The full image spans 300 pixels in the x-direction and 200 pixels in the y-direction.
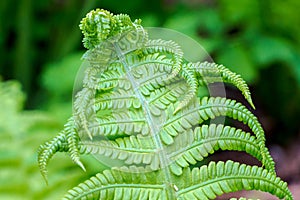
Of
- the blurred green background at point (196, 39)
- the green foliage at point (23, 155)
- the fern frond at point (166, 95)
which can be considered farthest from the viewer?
the blurred green background at point (196, 39)

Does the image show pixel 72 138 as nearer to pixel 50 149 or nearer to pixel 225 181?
pixel 50 149

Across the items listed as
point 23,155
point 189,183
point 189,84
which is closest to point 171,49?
point 189,84

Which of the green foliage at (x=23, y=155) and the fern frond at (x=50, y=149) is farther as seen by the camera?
the green foliage at (x=23, y=155)

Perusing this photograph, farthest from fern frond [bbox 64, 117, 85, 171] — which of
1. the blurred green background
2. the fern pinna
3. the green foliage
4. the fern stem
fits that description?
the blurred green background

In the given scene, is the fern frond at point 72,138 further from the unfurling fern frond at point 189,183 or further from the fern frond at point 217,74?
the fern frond at point 217,74

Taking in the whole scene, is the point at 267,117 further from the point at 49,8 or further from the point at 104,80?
the point at 104,80

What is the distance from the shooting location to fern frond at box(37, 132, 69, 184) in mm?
797

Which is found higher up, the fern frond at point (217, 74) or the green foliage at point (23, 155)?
the green foliage at point (23, 155)

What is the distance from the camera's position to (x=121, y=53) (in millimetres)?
887

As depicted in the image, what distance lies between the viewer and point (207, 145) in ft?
2.84

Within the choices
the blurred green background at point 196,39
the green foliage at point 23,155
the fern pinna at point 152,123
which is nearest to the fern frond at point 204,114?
the fern pinna at point 152,123

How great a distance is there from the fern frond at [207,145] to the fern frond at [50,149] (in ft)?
0.49

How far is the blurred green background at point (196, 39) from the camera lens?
2824 mm

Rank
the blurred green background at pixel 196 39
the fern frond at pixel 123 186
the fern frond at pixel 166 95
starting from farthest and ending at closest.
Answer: the blurred green background at pixel 196 39 < the fern frond at pixel 166 95 < the fern frond at pixel 123 186
